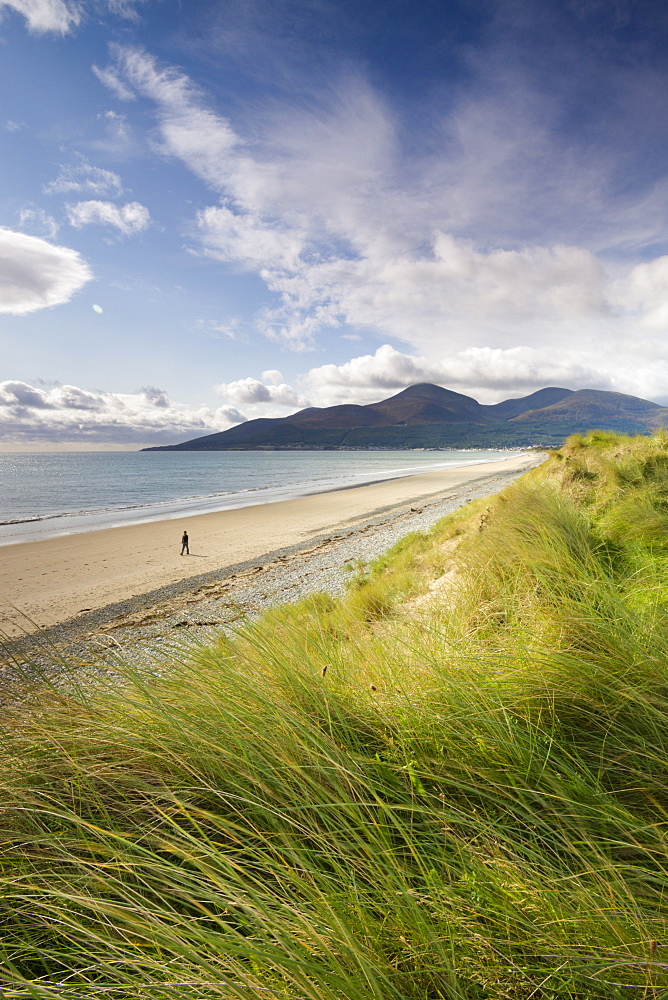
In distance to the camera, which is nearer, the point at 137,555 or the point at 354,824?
the point at 354,824

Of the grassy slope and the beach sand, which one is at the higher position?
the grassy slope

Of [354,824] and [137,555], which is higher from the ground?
[354,824]

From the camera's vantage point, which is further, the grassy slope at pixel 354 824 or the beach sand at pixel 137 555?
the beach sand at pixel 137 555

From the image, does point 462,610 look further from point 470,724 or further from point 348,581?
point 348,581

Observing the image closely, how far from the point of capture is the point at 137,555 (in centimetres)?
1755

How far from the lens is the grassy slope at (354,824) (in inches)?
46.3

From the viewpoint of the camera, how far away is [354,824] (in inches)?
67.0

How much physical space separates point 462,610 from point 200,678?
234cm

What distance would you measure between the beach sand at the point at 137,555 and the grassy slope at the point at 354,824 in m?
5.88

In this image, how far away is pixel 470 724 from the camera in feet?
6.81

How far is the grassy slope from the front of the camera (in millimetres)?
1176

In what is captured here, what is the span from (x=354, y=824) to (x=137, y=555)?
58.0 ft

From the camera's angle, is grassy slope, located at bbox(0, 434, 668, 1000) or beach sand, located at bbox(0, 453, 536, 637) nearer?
grassy slope, located at bbox(0, 434, 668, 1000)

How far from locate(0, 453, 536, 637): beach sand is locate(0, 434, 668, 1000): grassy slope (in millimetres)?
5882
